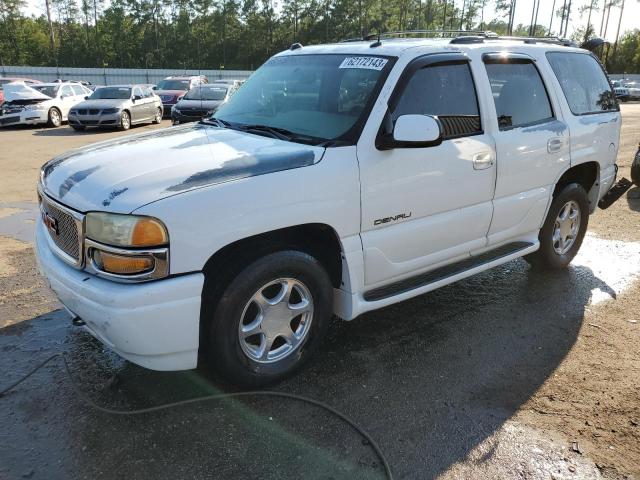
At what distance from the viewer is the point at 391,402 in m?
3.13

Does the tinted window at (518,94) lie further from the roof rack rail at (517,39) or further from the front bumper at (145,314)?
the front bumper at (145,314)

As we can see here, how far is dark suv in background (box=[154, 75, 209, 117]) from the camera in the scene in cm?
2206

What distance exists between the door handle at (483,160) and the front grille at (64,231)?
2590mm

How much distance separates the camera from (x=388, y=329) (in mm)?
4000

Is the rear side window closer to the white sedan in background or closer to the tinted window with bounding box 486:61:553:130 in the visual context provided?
the tinted window with bounding box 486:61:553:130

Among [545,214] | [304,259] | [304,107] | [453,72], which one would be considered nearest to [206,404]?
[304,259]

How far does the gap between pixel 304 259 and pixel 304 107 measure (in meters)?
1.18

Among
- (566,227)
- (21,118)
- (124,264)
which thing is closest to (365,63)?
(124,264)

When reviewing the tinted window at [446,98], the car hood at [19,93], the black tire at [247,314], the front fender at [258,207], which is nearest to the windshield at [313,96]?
the tinted window at [446,98]

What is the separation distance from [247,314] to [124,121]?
16294mm

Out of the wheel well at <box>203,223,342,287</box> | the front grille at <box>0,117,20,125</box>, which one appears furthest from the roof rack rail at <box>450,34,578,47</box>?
the front grille at <box>0,117,20,125</box>

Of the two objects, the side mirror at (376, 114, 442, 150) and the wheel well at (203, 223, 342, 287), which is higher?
the side mirror at (376, 114, 442, 150)

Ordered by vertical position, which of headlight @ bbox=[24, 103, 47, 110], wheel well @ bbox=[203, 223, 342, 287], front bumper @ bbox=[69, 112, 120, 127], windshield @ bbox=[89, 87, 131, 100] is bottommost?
front bumper @ bbox=[69, 112, 120, 127]

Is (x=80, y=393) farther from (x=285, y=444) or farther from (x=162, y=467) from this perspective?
(x=285, y=444)
